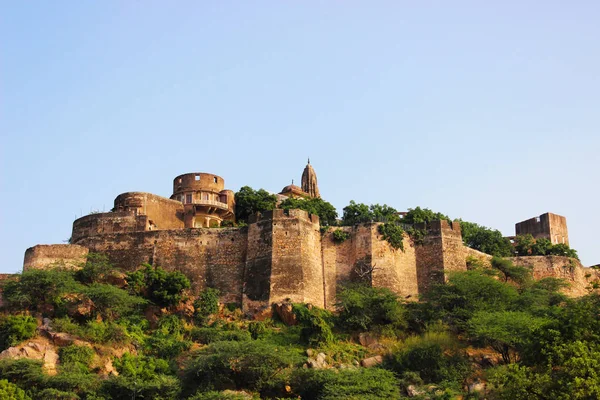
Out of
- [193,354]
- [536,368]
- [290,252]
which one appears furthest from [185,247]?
[536,368]

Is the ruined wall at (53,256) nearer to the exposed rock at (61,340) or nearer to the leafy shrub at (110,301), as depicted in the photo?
the leafy shrub at (110,301)

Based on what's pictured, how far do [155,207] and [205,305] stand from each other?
7597mm

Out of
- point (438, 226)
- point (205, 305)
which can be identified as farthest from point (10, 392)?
point (438, 226)

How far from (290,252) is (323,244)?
7.00 feet

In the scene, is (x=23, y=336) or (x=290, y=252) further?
(x=290, y=252)

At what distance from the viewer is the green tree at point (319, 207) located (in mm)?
45719

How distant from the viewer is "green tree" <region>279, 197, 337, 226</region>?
4572 cm

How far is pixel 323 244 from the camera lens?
136ft

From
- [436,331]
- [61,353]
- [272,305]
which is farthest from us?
[272,305]

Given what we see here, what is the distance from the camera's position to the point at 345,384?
32.0 metres

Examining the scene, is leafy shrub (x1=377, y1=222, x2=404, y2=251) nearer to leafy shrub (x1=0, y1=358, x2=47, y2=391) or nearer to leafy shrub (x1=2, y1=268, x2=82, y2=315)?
leafy shrub (x1=2, y1=268, x2=82, y2=315)

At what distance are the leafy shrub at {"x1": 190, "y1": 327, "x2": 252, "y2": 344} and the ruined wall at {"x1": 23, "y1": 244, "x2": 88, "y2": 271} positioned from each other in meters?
6.16

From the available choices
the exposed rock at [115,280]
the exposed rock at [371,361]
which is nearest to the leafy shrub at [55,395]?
the exposed rock at [115,280]

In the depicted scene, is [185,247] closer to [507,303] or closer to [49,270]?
[49,270]
